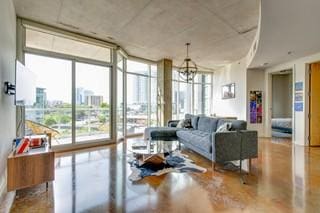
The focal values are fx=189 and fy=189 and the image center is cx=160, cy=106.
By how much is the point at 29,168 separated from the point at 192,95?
778cm

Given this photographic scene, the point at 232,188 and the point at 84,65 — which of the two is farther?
the point at 84,65

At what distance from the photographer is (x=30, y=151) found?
8.89ft

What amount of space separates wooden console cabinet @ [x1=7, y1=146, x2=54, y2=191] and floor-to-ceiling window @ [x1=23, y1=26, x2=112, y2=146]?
2.40 metres

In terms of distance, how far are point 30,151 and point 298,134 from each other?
692 centimetres

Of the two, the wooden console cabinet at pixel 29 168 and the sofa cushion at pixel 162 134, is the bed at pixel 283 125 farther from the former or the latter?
the wooden console cabinet at pixel 29 168

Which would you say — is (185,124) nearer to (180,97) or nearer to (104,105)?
(104,105)

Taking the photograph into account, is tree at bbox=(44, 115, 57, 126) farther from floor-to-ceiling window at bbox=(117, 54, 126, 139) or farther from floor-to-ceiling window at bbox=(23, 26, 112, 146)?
floor-to-ceiling window at bbox=(117, 54, 126, 139)

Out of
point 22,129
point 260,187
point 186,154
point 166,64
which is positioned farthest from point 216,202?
point 166,64

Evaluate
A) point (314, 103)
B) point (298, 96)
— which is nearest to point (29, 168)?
point (298, 96)

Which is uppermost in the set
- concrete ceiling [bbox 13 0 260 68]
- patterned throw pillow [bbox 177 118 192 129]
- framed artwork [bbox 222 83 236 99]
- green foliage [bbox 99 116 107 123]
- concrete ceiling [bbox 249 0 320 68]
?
concrete ceiling [bbox 13 0 260 68]

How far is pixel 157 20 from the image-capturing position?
417 centimetres

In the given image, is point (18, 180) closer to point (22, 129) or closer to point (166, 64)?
point (22, 129)

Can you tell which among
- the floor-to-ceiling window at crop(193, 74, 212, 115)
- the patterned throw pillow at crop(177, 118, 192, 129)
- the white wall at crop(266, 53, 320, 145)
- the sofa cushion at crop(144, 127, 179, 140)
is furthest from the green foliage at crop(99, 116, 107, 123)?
the white wall at crop(266, 53, 320, 145)

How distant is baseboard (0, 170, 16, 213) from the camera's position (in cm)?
225
